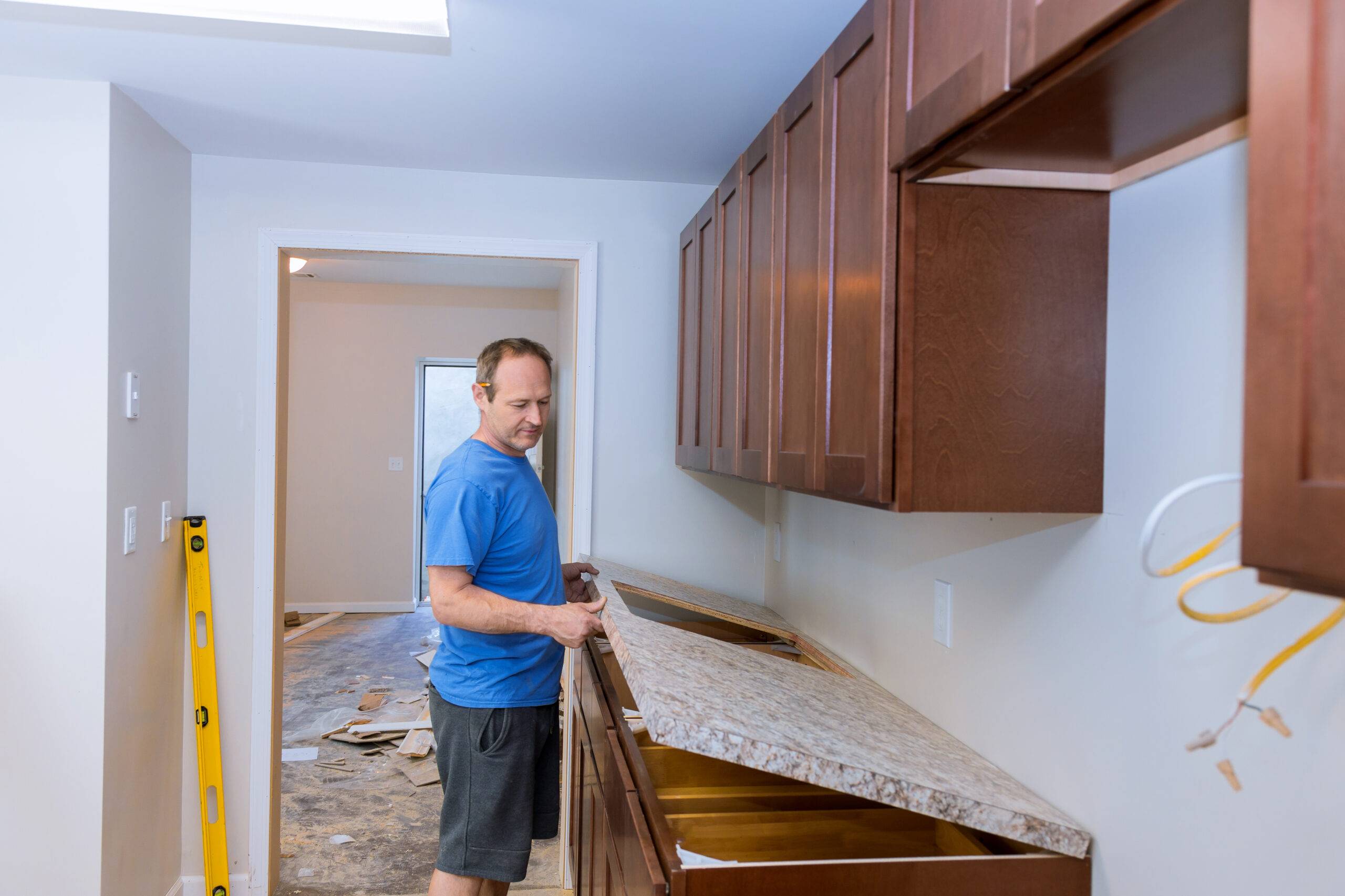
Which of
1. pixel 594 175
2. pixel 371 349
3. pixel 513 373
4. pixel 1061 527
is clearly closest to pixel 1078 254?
pixel 1061 527

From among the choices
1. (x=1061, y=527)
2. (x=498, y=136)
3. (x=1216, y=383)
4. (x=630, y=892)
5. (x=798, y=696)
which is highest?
(x=498, y=136)

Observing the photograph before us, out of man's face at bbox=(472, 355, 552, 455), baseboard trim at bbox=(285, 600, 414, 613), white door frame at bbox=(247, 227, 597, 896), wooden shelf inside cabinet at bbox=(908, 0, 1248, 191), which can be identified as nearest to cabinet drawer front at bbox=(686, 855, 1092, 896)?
wooden shelf inside cabinet at bbox=(908, 0, 1248, 191)

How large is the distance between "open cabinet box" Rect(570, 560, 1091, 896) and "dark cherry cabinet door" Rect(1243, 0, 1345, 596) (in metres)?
0.80

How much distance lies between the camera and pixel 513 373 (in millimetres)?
2104

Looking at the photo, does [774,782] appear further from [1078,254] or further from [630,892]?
[1078,254]

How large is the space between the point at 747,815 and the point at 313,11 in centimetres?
191

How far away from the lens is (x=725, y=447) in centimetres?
226

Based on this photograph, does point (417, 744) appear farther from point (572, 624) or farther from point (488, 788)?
point (572, 624)

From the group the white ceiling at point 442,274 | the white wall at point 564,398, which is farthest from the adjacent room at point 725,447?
the white ceiling at point 442,274

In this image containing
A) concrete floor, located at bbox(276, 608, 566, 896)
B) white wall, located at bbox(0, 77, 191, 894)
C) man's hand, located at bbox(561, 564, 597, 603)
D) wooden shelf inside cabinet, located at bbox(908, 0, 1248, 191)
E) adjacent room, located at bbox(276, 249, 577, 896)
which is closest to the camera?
wooden shelf inside cabinet, located at bbox(908, 0, 1248, 191)

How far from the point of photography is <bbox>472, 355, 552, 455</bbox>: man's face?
6.89 feet

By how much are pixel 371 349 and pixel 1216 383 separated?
6.54 m

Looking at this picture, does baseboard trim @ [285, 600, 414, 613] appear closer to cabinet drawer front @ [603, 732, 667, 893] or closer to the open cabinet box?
the open cabinet box

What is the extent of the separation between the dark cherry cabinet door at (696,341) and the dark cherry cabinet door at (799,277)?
0.65 m
